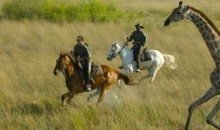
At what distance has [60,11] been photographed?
25.4 metres

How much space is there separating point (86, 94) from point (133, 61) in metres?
2.90

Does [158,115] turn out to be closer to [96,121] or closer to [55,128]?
[96,121]

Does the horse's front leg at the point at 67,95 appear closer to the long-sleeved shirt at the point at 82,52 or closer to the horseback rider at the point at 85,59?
the horseback rider at the point at 85,59

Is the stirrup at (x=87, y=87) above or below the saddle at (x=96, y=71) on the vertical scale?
below

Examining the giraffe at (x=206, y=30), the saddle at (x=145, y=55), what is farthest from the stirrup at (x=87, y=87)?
the saddle at (x=145, y=55)

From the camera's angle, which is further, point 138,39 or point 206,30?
point 138,39

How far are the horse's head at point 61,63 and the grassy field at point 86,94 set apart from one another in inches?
27.7

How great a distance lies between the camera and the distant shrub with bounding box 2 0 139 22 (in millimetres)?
24891

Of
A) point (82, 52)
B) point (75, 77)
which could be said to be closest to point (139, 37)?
point (82, 52)

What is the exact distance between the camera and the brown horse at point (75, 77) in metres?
10.3

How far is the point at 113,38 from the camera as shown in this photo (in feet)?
65.3

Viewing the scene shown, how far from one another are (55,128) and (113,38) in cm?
1085

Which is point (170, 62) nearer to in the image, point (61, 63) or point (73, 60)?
point (73, 60)

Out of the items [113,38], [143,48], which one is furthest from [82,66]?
[113,38]
